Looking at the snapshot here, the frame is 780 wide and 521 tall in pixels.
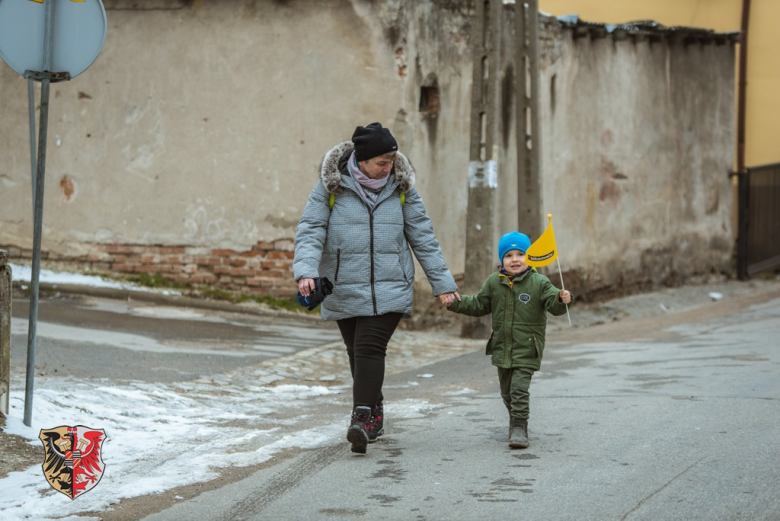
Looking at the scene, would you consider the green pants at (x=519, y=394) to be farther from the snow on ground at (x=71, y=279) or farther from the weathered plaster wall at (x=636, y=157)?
the weathered plaster wall at (x=636, y=157)

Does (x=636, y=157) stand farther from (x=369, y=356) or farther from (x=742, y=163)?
(x=369, y=356)

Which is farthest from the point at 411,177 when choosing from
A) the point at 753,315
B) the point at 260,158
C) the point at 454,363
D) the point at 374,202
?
the point at 753,315

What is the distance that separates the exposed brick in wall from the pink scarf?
6.71m

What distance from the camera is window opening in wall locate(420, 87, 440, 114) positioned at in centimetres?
1293

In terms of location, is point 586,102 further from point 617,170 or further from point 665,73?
point 665,73

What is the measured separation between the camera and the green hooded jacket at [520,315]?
5930 millimetres

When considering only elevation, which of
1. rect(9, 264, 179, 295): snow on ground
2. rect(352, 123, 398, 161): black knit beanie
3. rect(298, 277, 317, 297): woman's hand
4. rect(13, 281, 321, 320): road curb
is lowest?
rect(13, 281, 321, 320): road curb

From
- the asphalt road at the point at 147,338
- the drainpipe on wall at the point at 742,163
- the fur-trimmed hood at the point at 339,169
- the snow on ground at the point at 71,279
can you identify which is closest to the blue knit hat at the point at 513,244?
the fur-trimmed hood at the point at 339,169

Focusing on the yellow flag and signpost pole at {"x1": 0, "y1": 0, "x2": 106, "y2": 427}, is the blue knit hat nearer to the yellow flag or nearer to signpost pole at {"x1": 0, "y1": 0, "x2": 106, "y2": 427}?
the yellow flag

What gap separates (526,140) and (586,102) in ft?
9.64

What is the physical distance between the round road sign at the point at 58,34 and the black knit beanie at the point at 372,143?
4.86 feet

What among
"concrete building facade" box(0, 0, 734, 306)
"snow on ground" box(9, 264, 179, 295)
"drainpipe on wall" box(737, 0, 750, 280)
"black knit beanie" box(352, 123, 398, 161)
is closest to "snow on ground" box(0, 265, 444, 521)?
"black knit beanie" box(352, 123, 398, 161)

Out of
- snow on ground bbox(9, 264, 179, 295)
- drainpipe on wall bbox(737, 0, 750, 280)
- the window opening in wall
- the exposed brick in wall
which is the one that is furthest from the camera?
drainpipe on wall bbox(737, 0, 750, 280)

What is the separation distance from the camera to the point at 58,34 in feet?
19.6
